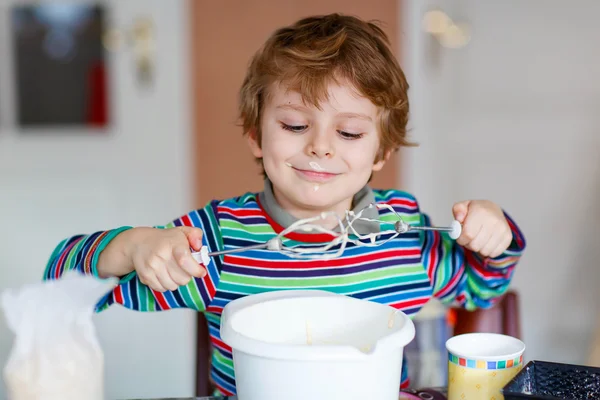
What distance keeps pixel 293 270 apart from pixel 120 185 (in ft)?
4.74

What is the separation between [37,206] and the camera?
230 cm

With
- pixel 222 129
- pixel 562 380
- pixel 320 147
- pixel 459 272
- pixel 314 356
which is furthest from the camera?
pixel 222 129

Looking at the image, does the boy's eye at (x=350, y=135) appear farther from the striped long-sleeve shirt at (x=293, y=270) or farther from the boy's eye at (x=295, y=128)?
the striped long-sleeve shirt at (x=293, y=270)

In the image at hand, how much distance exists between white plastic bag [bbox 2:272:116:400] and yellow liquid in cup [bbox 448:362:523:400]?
1.26 feet

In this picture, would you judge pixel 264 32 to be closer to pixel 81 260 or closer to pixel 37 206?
pixel 37 206

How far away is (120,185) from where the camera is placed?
2.30 meters

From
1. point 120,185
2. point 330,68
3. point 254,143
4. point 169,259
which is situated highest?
point 330,68

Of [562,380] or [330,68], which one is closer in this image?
[562,380]

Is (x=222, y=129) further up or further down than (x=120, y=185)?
further up

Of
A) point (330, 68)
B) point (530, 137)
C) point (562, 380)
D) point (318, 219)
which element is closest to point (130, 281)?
point (318, 219)

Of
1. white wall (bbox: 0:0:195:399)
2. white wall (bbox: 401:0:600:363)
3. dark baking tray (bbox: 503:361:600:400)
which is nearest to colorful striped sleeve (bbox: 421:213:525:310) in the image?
dark baking tray (bbox: 503:361:600:400)

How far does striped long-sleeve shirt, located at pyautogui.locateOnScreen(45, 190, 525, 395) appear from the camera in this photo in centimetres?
97

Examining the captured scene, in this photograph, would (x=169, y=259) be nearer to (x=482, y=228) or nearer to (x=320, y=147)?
(x=320, y=147)

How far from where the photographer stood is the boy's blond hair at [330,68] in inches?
37.9
